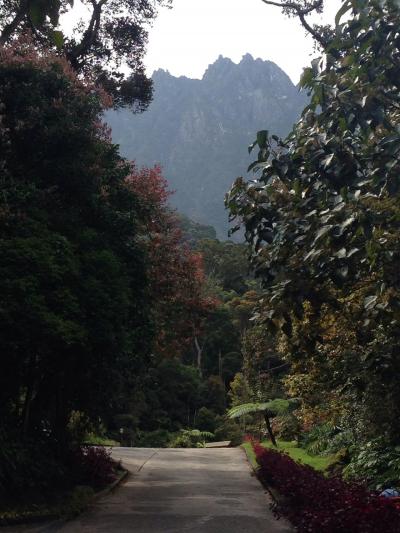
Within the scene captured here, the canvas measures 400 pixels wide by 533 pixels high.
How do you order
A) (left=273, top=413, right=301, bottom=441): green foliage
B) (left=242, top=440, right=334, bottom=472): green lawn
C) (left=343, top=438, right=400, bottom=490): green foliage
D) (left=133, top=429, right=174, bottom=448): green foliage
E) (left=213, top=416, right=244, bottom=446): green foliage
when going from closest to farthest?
(left=343, top=438, right=400, bottom=490): green foliage, (left=242, top=440, right=334, bottom=472): green lawn, (left=273, top=413, right=301, bottom=441): green foliage, (left=213, top=416, right=244, bottom=446): green foliage, (left=133, top=429, right=174, bottom=448): green foliage

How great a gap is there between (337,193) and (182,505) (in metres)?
7.33

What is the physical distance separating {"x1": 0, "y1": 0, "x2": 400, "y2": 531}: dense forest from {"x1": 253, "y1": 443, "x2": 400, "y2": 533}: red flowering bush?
1.15 m

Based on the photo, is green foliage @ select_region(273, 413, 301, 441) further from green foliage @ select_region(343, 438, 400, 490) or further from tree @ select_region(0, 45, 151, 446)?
tree @ select_region(0, 45, 151, 446)

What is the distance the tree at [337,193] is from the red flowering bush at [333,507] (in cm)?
132

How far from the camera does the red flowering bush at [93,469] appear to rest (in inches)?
473

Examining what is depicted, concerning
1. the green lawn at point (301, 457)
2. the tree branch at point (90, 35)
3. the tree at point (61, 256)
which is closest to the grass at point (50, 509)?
the tree at point (61, 256)

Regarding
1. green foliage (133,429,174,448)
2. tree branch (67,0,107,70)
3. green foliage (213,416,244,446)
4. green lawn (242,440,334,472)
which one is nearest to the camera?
tree branch (67,0,107,70)

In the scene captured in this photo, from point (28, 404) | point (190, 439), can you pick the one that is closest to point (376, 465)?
point (28, 404)

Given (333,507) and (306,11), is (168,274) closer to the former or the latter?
(306,11)

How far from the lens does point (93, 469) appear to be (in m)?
12.3

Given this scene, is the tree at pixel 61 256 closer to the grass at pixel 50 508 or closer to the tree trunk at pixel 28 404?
the tree trunk at pixel 28 404

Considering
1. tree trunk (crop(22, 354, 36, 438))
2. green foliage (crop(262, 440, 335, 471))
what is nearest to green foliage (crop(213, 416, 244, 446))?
green foliage (crop(262, 440, 335, 471))

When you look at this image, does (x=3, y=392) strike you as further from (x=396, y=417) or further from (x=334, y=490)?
(x=396, y=417)

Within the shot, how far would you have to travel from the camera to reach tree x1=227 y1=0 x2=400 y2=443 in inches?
197
